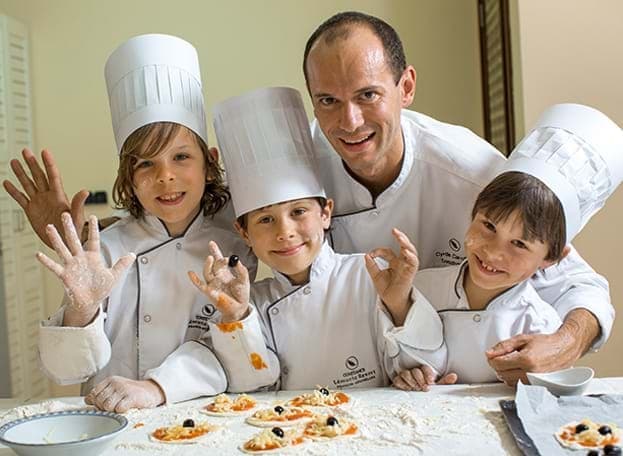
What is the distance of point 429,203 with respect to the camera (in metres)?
2.20

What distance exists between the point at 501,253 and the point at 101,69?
9.86 ft

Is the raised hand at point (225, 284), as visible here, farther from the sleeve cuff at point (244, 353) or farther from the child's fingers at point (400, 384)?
the child's fingers at point (400, 384)

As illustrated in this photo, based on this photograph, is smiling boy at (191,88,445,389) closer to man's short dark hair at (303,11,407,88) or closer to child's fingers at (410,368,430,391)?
child's fingers at (410,368,430,391)

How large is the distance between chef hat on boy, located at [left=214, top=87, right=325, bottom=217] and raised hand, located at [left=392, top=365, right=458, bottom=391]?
46 centimetres

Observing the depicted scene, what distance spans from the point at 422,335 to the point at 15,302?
110 inches

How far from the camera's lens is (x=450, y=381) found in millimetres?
1938

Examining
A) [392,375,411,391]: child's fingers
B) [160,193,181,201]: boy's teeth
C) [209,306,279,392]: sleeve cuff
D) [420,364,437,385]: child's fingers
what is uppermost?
[160,193,181,201]: boy's teeth

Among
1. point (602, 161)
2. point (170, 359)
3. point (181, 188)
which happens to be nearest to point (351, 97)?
point (181, 188)

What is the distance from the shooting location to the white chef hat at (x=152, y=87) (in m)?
2.08

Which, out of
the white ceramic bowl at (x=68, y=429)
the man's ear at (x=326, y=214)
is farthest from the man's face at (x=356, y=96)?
the white ceramic bowl at (x=68, y=429)

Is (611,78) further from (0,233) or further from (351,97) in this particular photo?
(0,233)

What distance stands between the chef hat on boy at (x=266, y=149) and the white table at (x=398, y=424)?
46 centimetres

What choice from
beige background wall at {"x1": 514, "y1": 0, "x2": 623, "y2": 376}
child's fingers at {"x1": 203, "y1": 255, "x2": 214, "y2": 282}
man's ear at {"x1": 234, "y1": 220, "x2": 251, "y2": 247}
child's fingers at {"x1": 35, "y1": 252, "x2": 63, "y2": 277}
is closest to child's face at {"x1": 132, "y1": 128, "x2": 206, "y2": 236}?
man's ear at {"x1": 234, "y1": 220, "x2": 251, "y2": 247}

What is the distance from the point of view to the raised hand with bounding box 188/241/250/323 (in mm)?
1898
